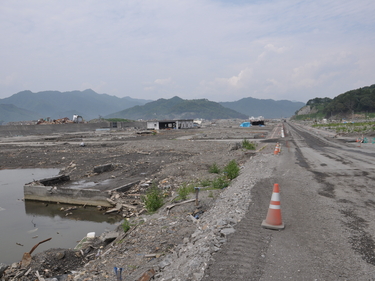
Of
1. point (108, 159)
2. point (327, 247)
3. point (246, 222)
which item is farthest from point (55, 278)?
point (108, 159)

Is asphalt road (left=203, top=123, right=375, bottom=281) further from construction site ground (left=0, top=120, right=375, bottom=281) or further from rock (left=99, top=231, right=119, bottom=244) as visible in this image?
rock (left=99, top=231, right=119, bottom=244)

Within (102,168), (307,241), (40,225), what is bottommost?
(40,225)

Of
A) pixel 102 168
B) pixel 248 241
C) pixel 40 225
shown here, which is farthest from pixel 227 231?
pixel 102 168

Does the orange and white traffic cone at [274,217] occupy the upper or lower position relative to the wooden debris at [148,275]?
upper

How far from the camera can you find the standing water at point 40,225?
9102mm

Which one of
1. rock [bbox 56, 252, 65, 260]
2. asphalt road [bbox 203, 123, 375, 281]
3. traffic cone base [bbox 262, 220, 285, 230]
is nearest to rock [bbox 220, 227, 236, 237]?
asphalt road [bbox 203, 123, 375, 281]

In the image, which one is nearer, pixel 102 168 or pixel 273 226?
pixel 273 226

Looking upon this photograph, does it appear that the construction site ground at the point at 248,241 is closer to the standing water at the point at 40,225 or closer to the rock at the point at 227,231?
the rock at the point at 227,231

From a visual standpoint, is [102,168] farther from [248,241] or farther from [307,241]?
[307,241]

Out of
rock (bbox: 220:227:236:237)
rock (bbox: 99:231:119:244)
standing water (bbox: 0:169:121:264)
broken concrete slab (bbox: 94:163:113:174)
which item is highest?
rock (bbox: 220:227:236:237)

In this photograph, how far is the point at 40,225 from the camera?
440 inches

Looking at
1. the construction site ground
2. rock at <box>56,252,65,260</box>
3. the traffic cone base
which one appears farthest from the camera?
rock at <box>56,252,65,260</box>

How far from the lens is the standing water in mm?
9102

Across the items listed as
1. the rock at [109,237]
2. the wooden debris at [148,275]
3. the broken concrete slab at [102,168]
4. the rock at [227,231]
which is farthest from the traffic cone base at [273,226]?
the broken concrete slab at [102,168]
